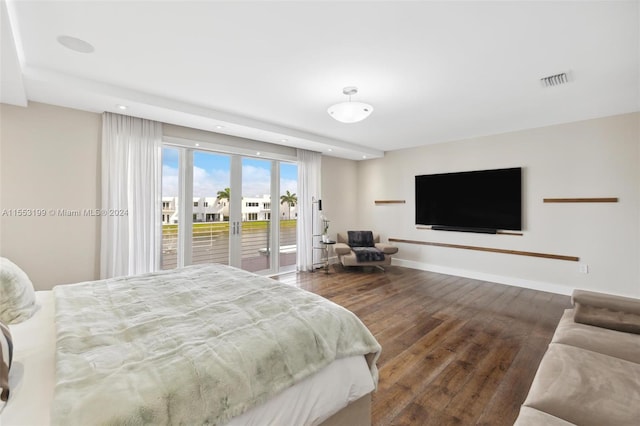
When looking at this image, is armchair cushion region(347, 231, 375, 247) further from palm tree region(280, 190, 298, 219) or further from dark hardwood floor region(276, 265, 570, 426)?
palm tree region(280, 190, 298, 219)

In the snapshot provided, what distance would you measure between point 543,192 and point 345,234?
376 centimetres

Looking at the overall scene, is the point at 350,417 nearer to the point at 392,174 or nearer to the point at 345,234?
the point at 345,234

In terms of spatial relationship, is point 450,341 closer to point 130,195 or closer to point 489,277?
point 489,277

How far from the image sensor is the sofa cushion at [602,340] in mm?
1633

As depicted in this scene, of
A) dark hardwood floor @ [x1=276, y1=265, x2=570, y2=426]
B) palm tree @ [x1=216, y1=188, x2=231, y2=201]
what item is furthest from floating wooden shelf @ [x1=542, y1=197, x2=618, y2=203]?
palm tree @ [x1=216, y1=188, x2=231, y2=201]

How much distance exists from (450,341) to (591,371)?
1.45 m

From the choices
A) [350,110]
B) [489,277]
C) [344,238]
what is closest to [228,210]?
[344,238]

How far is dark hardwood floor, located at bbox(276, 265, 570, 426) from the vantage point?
75.7 inches

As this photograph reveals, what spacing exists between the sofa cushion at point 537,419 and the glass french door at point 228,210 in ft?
14.3

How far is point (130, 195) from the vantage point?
3.74 m

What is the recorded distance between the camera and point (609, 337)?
70.4 inches

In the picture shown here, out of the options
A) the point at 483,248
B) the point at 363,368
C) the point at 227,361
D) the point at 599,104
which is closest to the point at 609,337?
the point at 363,368

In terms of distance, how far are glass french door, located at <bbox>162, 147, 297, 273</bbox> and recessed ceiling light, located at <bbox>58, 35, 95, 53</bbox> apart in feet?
6.49

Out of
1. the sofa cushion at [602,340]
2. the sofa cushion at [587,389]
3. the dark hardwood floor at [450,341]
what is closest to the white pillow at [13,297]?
the dark hardwood floor at [450,341]
